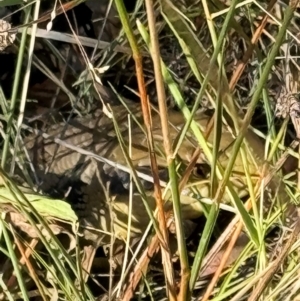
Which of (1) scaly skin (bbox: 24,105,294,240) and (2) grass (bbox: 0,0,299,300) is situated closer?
(2) grass (bbox: 0,0,299,300)

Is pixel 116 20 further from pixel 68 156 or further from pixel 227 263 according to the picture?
pixel 227 263

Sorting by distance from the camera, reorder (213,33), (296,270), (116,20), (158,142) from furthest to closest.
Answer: (116,20) < (158,142) < (296,270) < (213,33)

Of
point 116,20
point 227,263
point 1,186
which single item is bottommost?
point 227,263

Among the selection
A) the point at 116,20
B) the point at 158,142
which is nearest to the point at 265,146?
the point at 158,142

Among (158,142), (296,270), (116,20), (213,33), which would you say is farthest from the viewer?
(116,20)

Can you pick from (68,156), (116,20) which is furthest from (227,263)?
(116,20)

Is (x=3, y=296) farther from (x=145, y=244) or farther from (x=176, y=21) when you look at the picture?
(x=176, y=21)

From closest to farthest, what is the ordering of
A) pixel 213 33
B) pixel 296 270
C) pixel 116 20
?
pixel 213 33 → pixel 296 270 → pixel 116 20

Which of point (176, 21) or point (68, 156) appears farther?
point (68, 156)

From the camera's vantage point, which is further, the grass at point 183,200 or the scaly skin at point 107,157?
the scaly skin at point 107,157

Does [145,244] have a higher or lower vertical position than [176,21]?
lower
